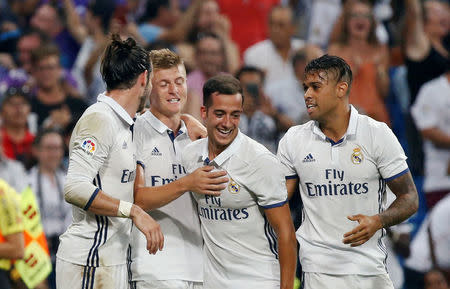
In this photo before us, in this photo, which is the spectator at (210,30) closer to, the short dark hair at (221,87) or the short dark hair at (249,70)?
the short dark hair at (249,70)

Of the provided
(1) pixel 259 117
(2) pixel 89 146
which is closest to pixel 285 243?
(2) pixel 89 146

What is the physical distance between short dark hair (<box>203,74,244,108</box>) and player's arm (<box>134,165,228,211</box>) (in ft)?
1.42

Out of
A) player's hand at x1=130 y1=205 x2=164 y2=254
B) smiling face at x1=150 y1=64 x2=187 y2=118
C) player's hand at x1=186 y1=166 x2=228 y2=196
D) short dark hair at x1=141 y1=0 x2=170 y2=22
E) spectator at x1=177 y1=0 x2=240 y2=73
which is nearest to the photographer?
player's hand at x1=130 y1=205 x2=164 y2=254

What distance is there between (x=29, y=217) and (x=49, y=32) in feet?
12.9

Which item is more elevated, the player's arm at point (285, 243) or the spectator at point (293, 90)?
the spectator at point (293, 90)

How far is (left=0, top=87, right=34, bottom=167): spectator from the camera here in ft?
29.5

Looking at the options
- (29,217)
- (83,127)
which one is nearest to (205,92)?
(83,127)

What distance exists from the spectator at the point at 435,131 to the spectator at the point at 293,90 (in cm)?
129

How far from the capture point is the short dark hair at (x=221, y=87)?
4.63 metres

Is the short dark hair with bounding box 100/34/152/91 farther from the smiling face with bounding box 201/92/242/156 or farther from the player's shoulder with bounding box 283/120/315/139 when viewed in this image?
the player's shoulder with bounding box 283/120/315/139

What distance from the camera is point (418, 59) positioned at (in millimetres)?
9141

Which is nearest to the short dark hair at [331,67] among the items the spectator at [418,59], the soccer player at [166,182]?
the soccer player at [166,182]

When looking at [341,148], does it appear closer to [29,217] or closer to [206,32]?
[29,217]

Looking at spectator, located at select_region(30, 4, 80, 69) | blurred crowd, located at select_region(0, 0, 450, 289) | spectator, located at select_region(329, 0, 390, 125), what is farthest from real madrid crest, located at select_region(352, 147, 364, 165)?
spectator, located at select_region(30, 4, 80, 69)
